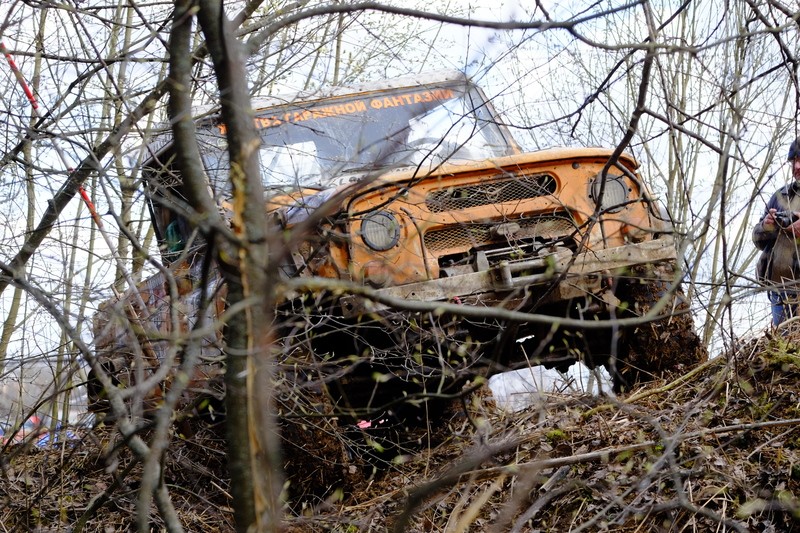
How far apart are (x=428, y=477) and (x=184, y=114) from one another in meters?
3.25

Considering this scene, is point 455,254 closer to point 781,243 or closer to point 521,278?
point 521,278

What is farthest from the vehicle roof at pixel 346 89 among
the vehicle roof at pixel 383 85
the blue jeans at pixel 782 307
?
the blue jeans at pixel 782 307

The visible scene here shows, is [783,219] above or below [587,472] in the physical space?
above

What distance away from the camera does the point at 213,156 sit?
565 cm

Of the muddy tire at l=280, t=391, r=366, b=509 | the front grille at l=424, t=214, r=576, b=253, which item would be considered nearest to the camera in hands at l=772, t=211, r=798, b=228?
the front grille at l=424, t=214, r=576, b=253

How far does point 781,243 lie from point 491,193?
158 centimetres

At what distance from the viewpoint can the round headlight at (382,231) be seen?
5.19 m

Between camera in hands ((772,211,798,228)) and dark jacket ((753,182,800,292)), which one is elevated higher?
camera in hands ((772,211,798,228))

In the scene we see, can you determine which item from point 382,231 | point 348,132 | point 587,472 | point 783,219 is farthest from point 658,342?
point 348,132

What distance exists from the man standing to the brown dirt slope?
0.43m

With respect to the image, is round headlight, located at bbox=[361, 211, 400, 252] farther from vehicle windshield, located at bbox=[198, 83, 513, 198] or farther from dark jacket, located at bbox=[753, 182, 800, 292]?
dark jacket, located at bbox=[753, 182, 800, 292]

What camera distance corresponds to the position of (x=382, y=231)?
5234 mm

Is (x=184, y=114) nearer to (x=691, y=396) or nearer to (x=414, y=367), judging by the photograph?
(x=414, y=367)

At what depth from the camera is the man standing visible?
5.15 metres
